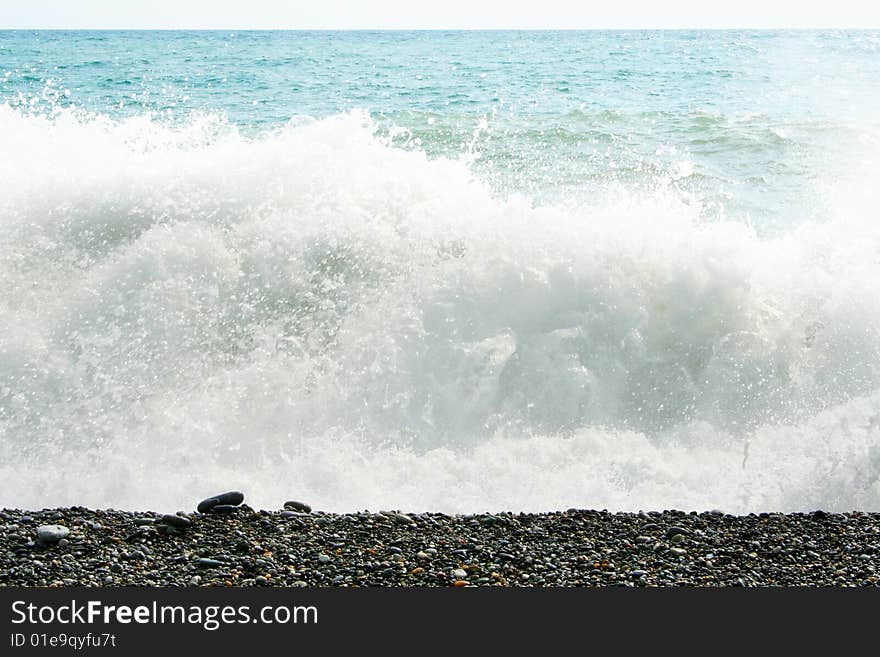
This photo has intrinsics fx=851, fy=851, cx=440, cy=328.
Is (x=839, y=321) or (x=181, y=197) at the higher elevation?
(x=181, y=197)

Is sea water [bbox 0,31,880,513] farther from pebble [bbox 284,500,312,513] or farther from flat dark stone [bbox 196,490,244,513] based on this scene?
flat dark stone [bbox 196,490,244,513]

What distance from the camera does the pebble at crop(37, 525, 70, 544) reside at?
4.17 metres

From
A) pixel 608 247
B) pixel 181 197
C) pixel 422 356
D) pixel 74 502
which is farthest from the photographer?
pixel 181 197

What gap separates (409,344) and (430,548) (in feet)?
8.37

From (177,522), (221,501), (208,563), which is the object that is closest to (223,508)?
(221,501)

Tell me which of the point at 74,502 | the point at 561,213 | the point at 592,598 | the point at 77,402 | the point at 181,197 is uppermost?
the point at 181,197

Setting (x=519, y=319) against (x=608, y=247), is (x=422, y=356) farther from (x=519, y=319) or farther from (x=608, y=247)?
(x=608, y=247)

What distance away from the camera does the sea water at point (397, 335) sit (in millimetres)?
5566

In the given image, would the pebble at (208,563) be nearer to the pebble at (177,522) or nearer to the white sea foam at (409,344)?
the pebble at (177,522)

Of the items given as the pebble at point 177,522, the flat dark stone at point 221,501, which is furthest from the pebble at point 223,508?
the pebble at point 177,522

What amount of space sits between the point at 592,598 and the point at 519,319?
3.35 meters

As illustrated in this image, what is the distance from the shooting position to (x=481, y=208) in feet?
24.4

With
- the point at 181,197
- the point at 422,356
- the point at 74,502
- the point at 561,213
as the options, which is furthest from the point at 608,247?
the point at 74,502

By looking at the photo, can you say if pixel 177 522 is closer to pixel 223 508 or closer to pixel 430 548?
pixel 223 508
